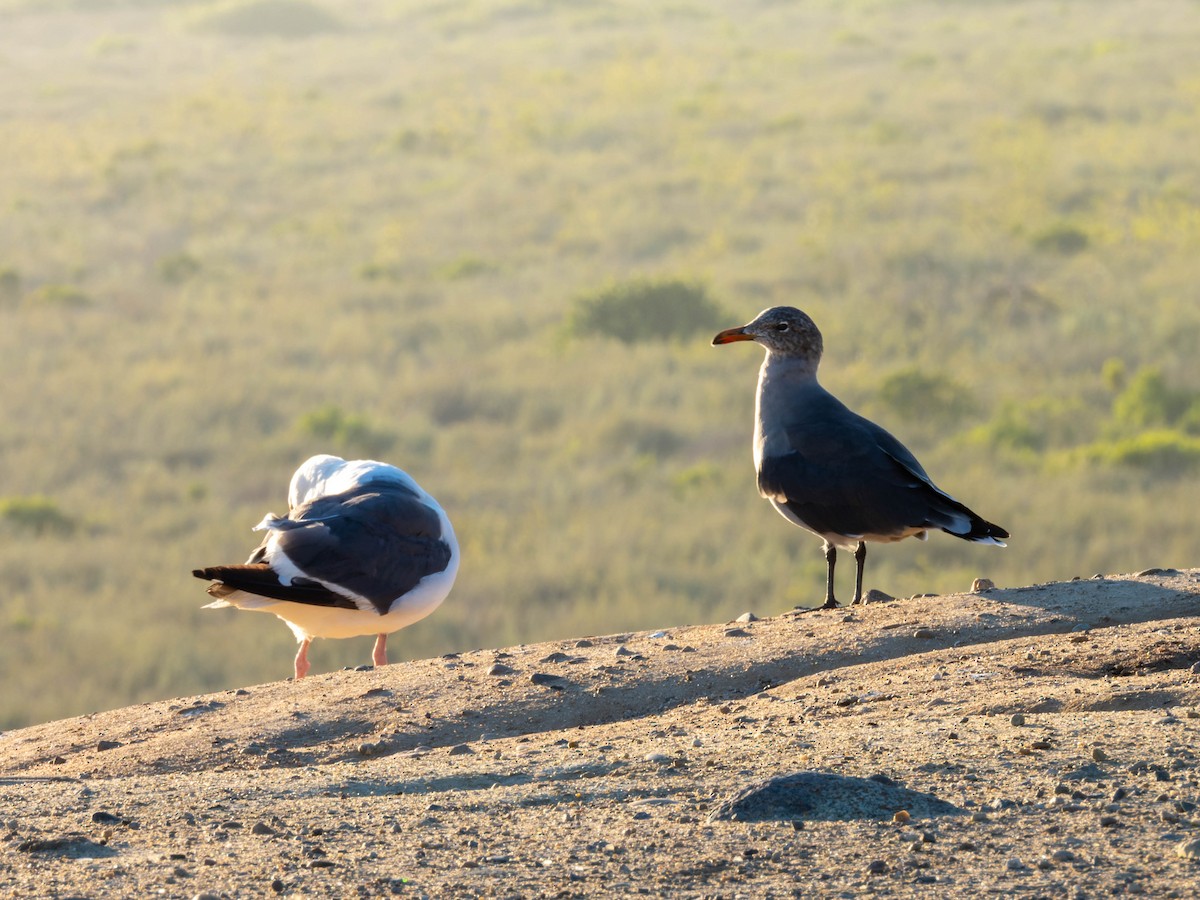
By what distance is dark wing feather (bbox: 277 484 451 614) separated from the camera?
753 cm

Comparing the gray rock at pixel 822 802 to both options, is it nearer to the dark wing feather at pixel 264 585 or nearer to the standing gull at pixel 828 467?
the standing gull at pixel 828 467

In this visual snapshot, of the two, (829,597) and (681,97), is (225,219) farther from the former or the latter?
(829,597)

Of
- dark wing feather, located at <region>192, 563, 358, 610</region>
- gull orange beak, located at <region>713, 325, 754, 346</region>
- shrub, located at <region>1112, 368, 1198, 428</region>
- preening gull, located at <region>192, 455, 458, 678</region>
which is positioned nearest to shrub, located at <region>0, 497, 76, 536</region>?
preening gull, located at <region>192, 455, 458, 678</region>

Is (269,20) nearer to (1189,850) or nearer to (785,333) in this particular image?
(785,333)

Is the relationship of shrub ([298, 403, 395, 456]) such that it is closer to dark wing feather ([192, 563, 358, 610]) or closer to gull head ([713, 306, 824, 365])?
gull head ([713, 306, 824, 365])

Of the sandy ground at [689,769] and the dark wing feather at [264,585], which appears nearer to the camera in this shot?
the sandy ground at [689,769]

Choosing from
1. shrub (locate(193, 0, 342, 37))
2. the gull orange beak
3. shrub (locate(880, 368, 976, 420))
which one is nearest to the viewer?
the gull orange beak

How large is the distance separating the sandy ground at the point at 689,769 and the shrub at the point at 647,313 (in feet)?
54.7

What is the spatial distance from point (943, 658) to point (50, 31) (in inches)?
2673

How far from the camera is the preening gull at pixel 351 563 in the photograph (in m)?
7.42

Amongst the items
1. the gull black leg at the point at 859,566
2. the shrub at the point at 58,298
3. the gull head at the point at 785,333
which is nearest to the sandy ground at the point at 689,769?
the gull black leg at the point at 859,566

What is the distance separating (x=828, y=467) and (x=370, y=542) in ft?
7.34

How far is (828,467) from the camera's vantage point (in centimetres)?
765

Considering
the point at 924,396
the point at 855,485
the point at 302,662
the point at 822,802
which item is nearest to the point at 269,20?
the point at 924,396
